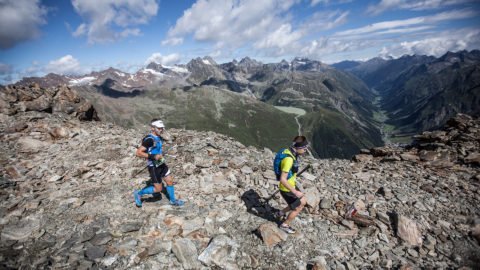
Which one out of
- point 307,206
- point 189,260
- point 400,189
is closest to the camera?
point 189,260

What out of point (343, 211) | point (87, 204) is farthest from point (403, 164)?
point (87, 204)

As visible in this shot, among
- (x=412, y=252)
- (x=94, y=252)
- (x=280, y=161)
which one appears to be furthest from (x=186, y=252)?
(x=412, y=252)

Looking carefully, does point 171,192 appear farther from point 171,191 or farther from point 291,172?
point 291,172

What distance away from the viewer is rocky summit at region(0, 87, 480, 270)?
9086mm

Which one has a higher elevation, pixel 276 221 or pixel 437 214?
pixel 276 221

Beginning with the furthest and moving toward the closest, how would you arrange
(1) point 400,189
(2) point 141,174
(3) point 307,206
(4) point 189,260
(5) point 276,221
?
(2) point 141,174 < (1) point 400,189 < (3) point 307,206 < (5) point 276,221 < (4) point 189,260

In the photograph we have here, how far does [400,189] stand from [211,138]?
12.9m

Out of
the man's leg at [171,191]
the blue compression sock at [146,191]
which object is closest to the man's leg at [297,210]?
the man's leg at [171,191]

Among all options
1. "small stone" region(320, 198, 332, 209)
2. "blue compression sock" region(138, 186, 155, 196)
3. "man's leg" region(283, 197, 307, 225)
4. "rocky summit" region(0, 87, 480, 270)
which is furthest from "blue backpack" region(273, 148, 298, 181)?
"blue compression sock" region(138, 186, 155, 196)

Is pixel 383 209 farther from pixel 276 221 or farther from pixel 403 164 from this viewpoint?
pixel 403 164

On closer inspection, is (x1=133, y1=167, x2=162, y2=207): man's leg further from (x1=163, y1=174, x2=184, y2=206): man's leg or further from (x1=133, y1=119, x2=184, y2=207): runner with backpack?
(x1=163, y1=174, x2=184, y2=206): man's leg

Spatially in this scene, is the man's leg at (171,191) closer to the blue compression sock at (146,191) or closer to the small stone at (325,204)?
the blue compression sock at (146,191)

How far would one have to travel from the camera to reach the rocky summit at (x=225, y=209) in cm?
909

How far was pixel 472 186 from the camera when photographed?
544 inches
